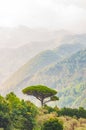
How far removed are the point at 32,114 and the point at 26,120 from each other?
2.58 m

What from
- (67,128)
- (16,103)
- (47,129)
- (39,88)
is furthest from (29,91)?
(47,129)

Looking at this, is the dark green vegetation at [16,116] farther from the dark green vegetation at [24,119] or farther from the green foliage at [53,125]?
the green foliage at [53,125]

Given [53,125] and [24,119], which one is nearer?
[53,125]

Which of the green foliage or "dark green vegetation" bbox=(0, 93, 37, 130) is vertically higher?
"dark green vegetation" bbox=(0, 93, 37, 130)

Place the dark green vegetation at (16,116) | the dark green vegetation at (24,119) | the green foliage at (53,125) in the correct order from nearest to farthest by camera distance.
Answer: the green foliage at (53,125) → the dark green vegetation at (24,119) → the dark green vegetation at (16,116)

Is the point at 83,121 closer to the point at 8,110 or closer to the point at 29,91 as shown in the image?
the point at 8,110

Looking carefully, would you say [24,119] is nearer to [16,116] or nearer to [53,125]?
[16,116]

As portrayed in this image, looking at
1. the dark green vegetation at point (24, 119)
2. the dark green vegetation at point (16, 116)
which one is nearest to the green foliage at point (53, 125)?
the dark green vegetation at point (24, 119)

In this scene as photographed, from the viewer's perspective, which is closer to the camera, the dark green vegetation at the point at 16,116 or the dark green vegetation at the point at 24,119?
the dark green vegetation at the point at 24,119

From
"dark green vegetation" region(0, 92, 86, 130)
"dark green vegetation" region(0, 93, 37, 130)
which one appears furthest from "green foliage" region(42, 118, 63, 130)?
"dark green vegetation" region(0, 93, 37, 130)

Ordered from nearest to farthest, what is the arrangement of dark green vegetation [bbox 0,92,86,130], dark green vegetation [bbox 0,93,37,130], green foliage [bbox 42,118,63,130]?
green foliage [bbox 42,118,63,130]
dark green vegetation [bbox 0,92,86,130]
dark green vegetation [bbox 0,93,37,130]

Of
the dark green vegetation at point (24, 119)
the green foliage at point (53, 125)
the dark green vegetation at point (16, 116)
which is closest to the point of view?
the green foliage at point (53, 125)

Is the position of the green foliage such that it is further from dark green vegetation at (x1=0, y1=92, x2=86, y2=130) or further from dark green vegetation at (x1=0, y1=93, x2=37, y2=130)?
dark green vegetation at (x1=0, y1=93, x2=37, y2=130)

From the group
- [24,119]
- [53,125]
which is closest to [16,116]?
[24,119]
